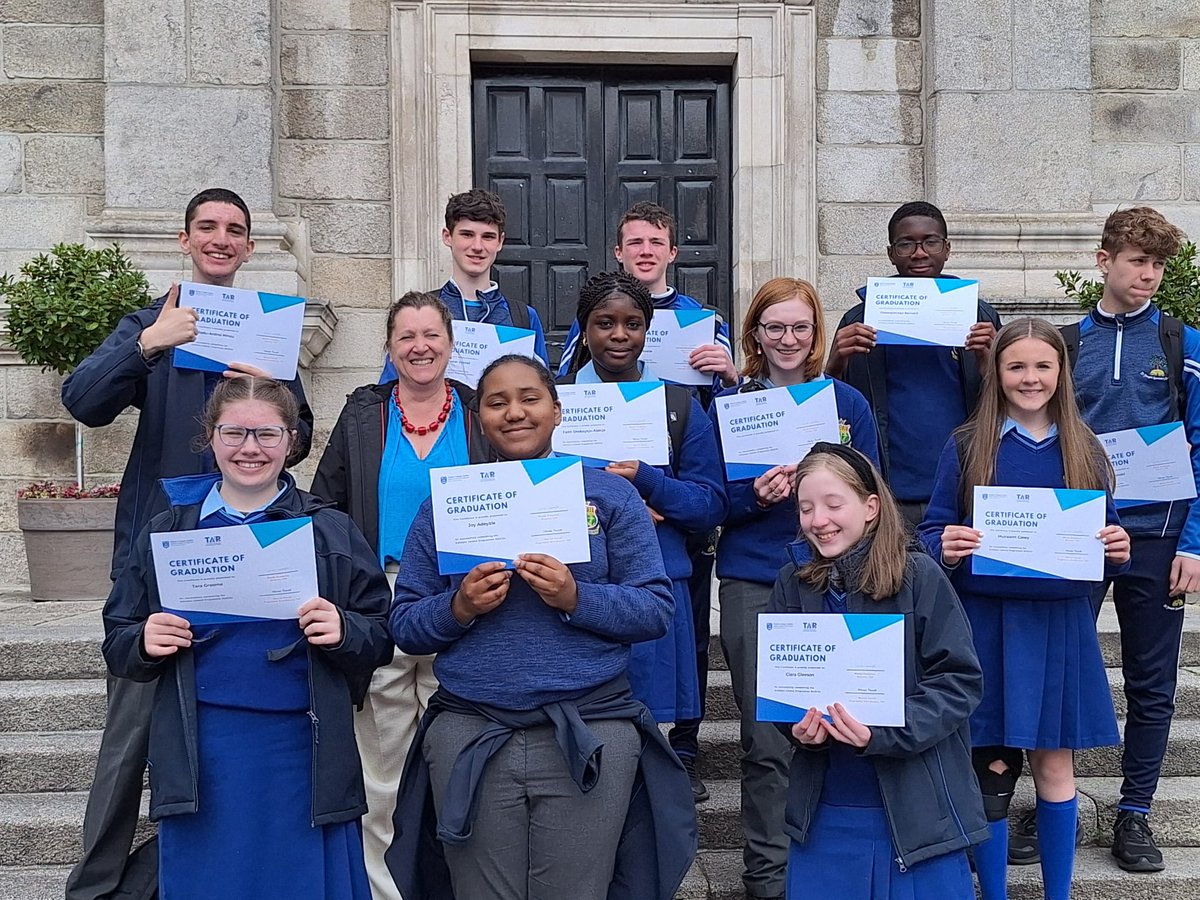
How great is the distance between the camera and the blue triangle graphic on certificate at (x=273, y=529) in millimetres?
2959

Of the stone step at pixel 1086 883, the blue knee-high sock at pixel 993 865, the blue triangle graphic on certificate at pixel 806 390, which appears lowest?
the stone step at pixel 1086 883

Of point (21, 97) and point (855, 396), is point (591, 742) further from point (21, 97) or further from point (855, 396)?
point (21, 97)

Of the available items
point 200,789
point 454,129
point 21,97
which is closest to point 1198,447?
point 200,789

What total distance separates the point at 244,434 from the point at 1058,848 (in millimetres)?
2568

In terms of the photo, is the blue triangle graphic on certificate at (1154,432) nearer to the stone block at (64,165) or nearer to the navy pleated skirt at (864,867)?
the navy pleated skirt at (864,867)

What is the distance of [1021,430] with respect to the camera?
3.71 metres

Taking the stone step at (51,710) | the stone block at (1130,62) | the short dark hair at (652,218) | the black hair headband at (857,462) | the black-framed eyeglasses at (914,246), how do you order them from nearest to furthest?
the black hair headband at (857,462) < the black-framed eyeglasses at (914,246) < the short dark hair at (652,218) < the stone step at (51,710) < the stone block at (1130,62)

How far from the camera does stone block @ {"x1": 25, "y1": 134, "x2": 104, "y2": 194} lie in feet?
25.7

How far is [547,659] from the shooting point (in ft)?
9.43

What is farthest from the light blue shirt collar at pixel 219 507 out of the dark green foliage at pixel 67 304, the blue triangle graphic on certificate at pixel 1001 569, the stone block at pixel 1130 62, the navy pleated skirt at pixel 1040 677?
the stone block at pixel 1130 62

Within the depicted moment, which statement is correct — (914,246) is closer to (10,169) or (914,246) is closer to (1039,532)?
(1039,532)

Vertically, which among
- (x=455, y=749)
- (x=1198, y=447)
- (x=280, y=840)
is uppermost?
(x=1198, y=447)

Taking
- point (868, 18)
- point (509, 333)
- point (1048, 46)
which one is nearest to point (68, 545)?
point (509, 333)

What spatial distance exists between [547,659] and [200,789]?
90 cm
